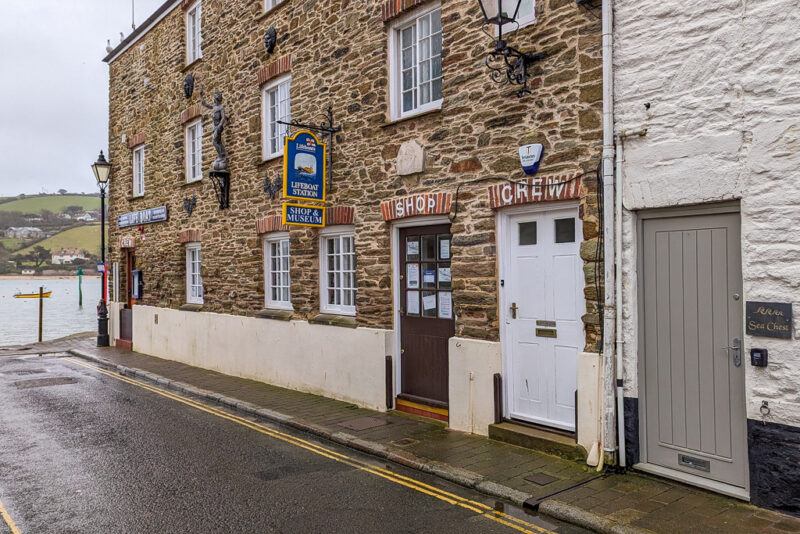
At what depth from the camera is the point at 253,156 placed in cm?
1237

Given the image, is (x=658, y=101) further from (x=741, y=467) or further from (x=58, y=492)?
(x=58, y=492)

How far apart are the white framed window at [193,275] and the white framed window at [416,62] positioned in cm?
796

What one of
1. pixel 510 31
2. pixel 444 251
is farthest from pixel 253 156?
pixel 510 31

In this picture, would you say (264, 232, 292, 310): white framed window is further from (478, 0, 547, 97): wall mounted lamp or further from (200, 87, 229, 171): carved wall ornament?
(478, 0, 547, 97): wall mounted lamp

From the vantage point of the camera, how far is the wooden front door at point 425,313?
8.41 m

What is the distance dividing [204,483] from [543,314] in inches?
162

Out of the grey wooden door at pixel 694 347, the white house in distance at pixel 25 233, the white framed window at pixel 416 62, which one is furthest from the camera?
the white house in distance at pixel 25 233

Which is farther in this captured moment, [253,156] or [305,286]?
[253,156]

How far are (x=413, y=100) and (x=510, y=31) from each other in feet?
6.63

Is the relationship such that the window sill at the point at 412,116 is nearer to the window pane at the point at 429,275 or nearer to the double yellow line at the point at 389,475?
the window pane at the point at 429,275

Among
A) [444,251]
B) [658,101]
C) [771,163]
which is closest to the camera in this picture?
[771,163]

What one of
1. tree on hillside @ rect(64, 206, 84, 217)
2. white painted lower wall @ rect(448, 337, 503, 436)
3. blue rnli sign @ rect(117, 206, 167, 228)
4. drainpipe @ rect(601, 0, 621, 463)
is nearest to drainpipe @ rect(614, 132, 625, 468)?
drainpipe @ rect(601, 0, 621, 463)

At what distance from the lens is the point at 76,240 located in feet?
313

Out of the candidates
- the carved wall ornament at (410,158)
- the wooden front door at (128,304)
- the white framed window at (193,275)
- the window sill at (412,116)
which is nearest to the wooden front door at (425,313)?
the carved wall ornament at (410,158)
